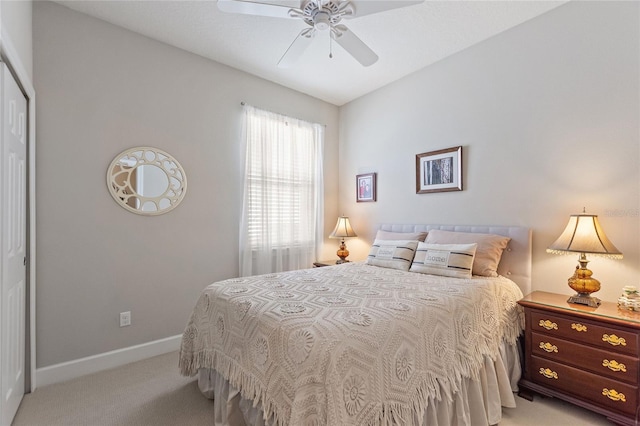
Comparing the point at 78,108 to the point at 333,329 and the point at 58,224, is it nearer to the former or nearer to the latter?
the point at 58,224

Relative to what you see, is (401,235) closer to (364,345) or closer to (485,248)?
(485,248)

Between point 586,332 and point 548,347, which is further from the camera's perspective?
point 548,347

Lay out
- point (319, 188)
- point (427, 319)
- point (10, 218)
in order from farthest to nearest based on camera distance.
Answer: point (319, 188) < point (10, 218) < point (427, 319)

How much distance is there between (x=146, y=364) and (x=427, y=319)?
2.42 metres

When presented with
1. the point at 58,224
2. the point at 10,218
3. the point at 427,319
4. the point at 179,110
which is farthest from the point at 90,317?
the point at 427,319

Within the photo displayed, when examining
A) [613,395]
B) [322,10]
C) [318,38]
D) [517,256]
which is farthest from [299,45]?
[613,395]

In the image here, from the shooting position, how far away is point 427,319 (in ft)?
5.21

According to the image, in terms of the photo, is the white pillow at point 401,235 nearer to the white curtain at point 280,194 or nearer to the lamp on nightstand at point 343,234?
the lamp on nightstand at point 343,234

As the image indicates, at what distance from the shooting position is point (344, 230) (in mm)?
3885

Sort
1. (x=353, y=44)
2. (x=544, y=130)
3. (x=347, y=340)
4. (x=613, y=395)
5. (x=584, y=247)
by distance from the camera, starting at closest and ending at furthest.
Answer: (x=347, y=340)
(x=613, y=395)
(x=584, y=247)
(x=353, y=44)
(x=544, y=130)

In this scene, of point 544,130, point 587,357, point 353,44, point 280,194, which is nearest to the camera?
point 587,357

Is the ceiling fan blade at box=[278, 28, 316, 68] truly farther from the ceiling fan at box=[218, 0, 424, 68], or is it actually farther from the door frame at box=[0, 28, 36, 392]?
the door frame at box=[0, 28, 36, 392]

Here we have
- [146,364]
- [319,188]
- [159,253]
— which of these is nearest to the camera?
[146,364]

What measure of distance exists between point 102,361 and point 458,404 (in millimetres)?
2713
